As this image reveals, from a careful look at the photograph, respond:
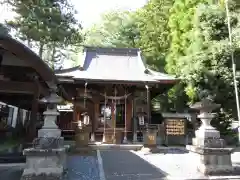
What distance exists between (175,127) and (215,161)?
295 inches

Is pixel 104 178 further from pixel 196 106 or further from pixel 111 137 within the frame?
pixel 111 137

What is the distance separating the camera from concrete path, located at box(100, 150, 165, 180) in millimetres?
7460

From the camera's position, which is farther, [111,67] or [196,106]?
[111,67]

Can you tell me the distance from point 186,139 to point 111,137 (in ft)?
15.0

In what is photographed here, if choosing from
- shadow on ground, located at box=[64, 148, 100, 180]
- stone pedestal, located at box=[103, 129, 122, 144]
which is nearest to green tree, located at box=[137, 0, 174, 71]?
stone pedestal, located at box=[103, 129, 122, 144]

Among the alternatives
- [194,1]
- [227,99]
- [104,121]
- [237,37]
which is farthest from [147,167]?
[194,1]

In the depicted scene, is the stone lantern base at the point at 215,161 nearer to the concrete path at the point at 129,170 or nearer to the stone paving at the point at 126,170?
the stone paving at the point at 126,170

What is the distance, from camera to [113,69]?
1745cm

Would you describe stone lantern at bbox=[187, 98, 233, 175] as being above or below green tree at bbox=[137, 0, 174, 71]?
below

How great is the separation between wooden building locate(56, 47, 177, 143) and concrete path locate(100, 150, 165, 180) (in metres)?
5.06

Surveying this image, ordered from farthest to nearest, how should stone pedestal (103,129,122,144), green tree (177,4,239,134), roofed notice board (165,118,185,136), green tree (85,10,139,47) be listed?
1. green tree (85,10,139,47)
2. green tree (177,4,239,134)
3. roofed notice board (165,118,185,136)
4. stone pedestal (103,129,122,144)

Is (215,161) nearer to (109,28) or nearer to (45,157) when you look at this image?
(45,157)

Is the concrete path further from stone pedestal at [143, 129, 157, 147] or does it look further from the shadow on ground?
stone pedestal at [143, 129, 157, 147]

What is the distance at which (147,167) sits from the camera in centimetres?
889
